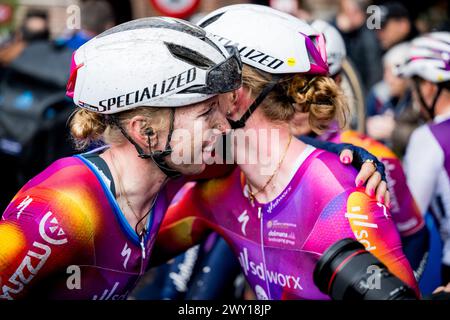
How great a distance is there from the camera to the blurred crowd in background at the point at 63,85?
230 inches

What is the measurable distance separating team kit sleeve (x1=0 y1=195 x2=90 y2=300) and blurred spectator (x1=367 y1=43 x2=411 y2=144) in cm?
451

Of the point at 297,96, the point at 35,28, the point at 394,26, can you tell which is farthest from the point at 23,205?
the point at 35,28

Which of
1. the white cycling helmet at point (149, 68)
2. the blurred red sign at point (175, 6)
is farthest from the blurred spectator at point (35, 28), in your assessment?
the white cycling helmet at point (149, 68)

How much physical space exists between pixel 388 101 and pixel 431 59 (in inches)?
117

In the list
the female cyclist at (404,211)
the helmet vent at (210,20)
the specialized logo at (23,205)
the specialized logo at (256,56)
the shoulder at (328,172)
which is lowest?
the female cyclist at (404,211)

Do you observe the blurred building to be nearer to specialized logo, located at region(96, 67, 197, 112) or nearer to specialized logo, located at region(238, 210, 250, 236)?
specialized logo, located at region(238, 210, 250, 236)

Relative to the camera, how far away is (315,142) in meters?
3.50

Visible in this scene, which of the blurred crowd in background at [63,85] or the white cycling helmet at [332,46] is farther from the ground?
the white cycling helmet at [332,46]

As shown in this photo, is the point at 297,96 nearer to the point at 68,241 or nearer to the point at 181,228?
the point at 181,228

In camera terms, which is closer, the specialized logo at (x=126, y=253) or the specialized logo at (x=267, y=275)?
the specialized logo at (x=126, y=253)

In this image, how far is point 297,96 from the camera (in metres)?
3.34

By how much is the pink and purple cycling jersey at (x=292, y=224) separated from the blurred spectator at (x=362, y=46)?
5.56 m

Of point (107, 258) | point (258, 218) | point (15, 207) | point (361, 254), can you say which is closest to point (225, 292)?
point (258, 218)

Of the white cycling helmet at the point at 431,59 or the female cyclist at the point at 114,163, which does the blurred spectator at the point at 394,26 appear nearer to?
A: the white cycling helmet at the point at 431,59
